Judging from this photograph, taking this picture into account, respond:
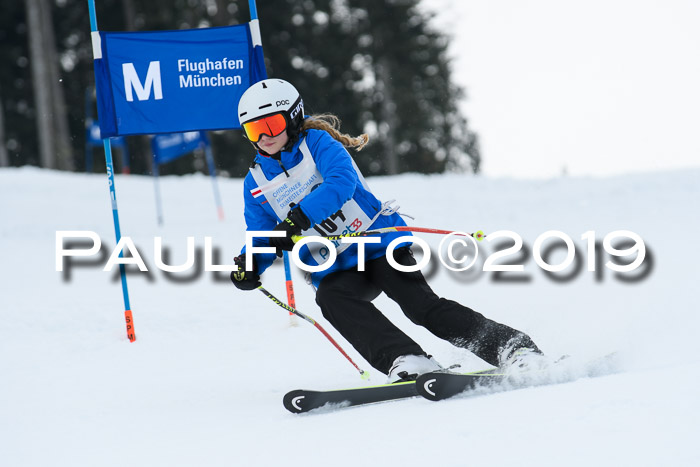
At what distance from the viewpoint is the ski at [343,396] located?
10.8ft

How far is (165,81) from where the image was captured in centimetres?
533

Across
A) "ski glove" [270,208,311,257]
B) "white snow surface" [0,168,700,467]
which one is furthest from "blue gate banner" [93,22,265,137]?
"ski glove" [270,208,311,257]

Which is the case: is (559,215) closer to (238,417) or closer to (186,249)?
(186,249)

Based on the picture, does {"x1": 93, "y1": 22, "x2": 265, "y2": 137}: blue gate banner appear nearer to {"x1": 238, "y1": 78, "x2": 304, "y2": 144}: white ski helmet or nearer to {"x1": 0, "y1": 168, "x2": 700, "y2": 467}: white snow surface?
{"x1": 0, "y1": 168, "x2": 700, "y2": 467}: white snow surface

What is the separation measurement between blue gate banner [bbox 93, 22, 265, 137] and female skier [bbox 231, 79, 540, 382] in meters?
1.65

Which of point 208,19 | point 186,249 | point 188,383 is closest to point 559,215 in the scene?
point 186,249

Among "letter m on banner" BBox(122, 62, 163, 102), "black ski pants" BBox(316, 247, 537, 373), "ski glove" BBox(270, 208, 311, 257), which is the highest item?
"letter m on banner" BBox(122, 62, 163, 102)

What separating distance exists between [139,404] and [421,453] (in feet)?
6.67

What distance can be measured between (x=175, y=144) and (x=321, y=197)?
8.76 m

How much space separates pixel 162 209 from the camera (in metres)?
10.9

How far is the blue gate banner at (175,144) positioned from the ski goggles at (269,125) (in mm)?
7739

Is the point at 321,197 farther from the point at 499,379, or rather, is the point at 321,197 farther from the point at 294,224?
the point at 499,379

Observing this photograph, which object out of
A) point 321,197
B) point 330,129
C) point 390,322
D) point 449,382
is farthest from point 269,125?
point 449,382

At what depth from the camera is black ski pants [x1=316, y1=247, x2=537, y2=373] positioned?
342cm
